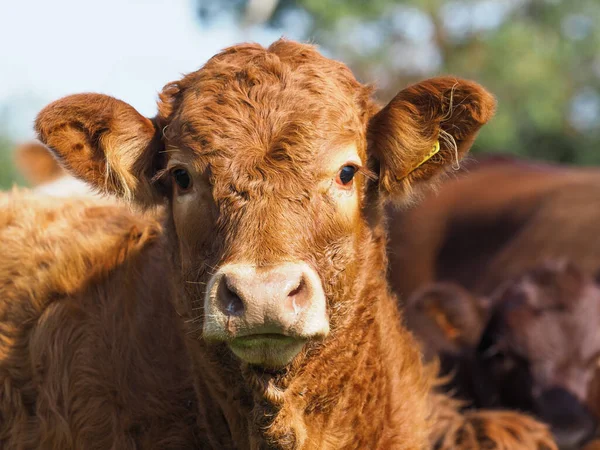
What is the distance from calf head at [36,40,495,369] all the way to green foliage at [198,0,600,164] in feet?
Result: 63.2

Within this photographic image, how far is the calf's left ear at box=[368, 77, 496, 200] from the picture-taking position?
3.87 metres

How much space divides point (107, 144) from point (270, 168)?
33.4 inches

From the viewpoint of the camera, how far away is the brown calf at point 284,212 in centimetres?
320

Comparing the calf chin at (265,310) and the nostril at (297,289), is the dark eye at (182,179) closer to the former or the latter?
the calf chin at (265,310)

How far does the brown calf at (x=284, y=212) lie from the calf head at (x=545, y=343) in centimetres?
248

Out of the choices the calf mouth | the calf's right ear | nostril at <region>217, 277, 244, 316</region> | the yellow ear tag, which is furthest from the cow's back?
nostril at <region>217, 277, 244, 316</region>

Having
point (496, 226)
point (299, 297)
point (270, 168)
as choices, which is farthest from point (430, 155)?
point (496, 226)

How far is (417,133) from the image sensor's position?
3.93 metres

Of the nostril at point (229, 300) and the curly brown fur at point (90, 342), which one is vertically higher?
the nostril at point (229, 300)

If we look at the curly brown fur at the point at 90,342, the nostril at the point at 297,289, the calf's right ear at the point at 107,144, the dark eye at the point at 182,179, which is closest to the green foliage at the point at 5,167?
the curly brown fur at the point at 90,342

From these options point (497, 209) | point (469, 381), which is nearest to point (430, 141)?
point (469, 381)

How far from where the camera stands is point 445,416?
181 inches

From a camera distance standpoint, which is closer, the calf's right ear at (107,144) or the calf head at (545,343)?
the calf's right ear at (107,144)

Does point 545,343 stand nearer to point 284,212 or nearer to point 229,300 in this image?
point 284,212
